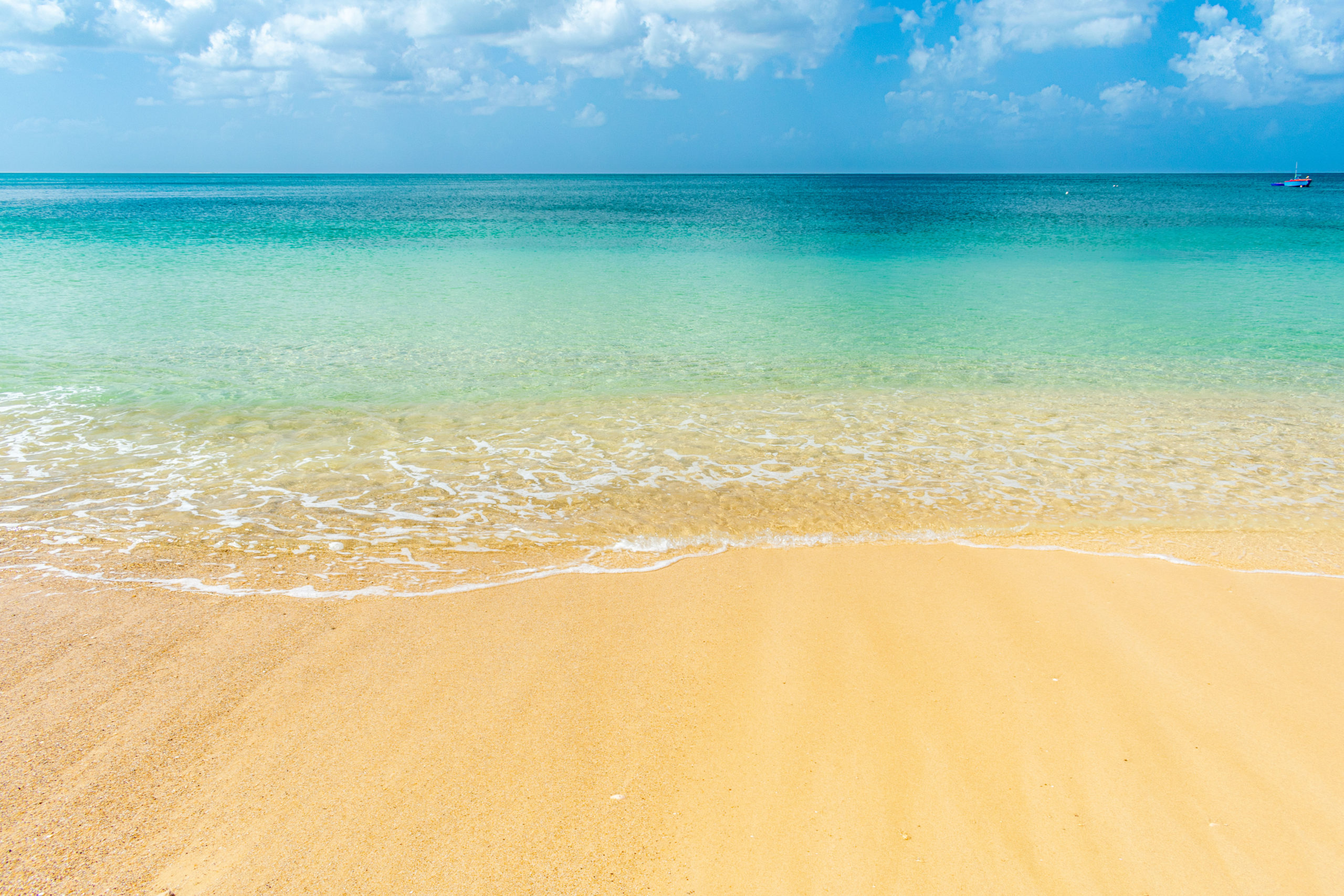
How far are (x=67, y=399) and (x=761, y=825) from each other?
1057 cm

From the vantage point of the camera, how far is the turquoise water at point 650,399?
21.4ft

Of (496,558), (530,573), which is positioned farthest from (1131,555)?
(496,558)

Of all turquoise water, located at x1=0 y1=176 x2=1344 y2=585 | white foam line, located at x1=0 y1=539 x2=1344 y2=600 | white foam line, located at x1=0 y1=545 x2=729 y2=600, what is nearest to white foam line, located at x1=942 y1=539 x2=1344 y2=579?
white foam line, located at x1=0 y1=539 x2=1344 y2=600

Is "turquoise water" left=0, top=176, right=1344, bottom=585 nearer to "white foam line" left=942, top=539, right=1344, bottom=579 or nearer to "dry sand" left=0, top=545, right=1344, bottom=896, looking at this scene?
"white foam line" left=942, top=539, right=1344, bottom=579

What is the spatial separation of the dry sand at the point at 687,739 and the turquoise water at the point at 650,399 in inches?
49.9

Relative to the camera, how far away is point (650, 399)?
10008 mm

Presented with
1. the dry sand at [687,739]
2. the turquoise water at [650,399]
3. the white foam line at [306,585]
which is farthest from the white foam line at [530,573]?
the turquoise water at [650,399]

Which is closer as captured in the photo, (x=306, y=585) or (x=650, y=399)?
(x=306, y=585)

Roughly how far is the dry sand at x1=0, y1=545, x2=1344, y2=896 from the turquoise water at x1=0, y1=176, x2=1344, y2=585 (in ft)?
4.15

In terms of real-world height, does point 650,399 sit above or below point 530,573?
above

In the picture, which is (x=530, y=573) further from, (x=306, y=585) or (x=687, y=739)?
(x=687, y=739)

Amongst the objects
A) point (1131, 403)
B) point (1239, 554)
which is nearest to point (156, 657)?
point (1239, 554)

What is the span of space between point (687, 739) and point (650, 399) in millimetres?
6698

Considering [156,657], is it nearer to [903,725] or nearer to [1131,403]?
[903,725]
